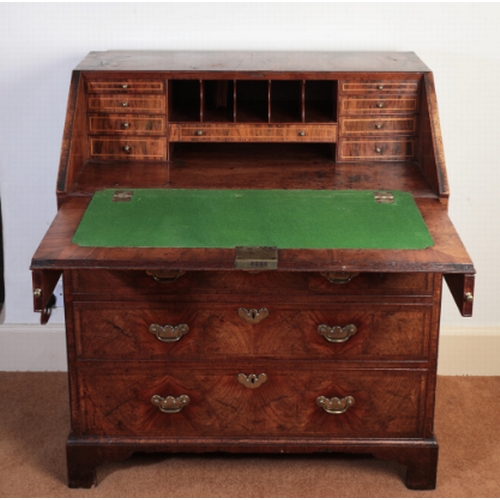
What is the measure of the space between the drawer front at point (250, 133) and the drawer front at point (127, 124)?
0.05m

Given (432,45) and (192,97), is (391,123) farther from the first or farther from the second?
(192,97)

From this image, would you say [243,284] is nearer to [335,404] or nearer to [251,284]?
[251,284]

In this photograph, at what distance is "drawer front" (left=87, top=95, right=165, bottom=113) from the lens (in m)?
3.20

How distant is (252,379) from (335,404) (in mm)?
293

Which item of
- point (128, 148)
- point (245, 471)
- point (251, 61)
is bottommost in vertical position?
point (245, 471)

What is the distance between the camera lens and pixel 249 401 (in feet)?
10.0

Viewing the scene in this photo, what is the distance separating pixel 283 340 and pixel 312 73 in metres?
0.93

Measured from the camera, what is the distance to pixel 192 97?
3.49 metres

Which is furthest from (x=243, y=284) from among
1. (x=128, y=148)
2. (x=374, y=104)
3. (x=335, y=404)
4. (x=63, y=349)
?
(x=63, y=349)

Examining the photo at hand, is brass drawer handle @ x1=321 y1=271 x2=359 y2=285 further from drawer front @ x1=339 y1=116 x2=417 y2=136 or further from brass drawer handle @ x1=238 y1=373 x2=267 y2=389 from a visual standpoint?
drawer front @ x1=339 y1=116 x2=417 y2=136

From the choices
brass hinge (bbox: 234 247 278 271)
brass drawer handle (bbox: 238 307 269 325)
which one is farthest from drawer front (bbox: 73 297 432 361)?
brass hinge (bbox: 234 247 278 271)

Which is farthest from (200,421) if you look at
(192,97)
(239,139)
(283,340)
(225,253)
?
(192,97)

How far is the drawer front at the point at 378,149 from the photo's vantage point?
A: 3.25m

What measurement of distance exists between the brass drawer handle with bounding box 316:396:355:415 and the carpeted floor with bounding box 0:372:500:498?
1.00ft
